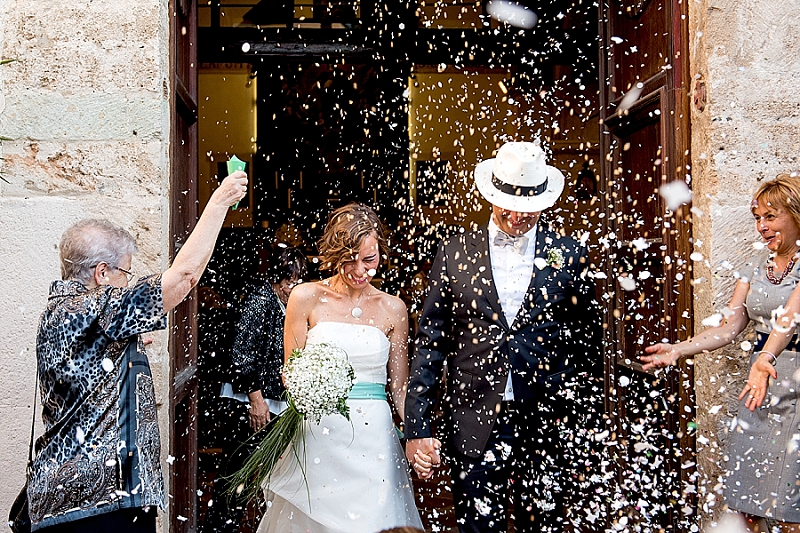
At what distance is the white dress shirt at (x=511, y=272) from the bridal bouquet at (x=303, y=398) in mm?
693

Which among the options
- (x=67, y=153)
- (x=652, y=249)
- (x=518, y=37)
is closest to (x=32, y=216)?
(x=67, y=153)

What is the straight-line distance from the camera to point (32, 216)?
3.34m

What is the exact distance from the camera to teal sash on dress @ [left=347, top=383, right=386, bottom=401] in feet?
12.1

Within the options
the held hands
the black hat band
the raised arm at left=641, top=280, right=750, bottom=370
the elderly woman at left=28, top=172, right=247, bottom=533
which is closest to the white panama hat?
the black hat band

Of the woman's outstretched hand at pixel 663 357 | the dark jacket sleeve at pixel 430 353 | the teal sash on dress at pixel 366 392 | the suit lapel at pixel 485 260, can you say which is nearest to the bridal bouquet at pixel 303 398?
the teal sash on dress at pixel 366 392

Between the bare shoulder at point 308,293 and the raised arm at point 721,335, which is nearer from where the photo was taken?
the raised arm at point 721,335

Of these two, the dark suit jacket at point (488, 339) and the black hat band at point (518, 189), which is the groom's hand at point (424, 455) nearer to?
the dark suit jacket at point (488, 339)

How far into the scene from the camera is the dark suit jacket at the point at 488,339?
3.30 metres

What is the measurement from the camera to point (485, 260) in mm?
3389

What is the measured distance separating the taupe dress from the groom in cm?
62

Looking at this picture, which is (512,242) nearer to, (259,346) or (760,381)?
(760,381)

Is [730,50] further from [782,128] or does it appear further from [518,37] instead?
[518,37]

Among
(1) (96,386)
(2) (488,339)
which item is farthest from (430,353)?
(1) (96,386)

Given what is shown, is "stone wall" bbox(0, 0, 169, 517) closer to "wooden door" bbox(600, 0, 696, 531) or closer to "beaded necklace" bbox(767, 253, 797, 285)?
"wooden door" bbox(600, 0, 696, 531)
